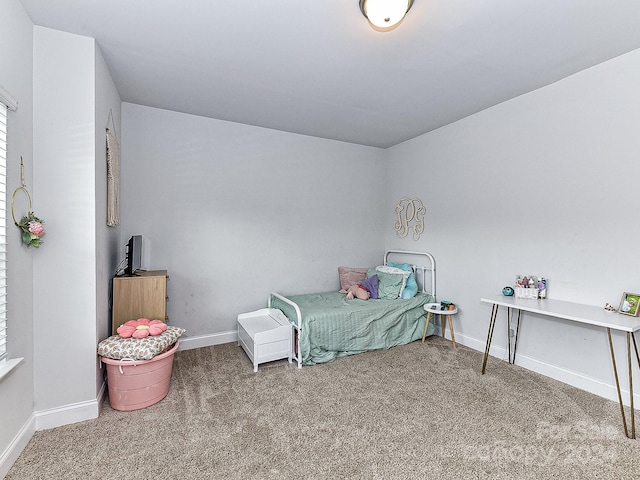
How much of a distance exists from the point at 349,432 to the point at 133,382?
150 centimetres

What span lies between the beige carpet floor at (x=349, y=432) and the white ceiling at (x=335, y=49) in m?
2.48

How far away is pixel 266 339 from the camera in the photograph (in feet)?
9.56

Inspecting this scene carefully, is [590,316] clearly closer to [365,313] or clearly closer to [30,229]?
[365,313]

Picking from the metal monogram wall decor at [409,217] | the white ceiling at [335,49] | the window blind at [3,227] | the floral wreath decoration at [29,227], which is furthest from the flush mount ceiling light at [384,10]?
the metal monogram wall decor at [409,217]

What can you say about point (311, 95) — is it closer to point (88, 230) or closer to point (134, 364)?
point (88, 230)

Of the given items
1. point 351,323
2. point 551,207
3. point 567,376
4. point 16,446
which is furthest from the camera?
point 351,323

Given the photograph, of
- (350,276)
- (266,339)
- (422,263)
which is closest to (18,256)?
(266,339)

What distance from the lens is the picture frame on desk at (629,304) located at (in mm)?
2193

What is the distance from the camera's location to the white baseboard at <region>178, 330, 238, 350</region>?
3.42 m

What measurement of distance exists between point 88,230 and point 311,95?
206 cm

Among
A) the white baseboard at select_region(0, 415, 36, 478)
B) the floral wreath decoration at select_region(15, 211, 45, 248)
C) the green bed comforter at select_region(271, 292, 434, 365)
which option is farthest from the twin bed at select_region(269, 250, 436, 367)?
the floral wreath decoration at select_region(15, 211, 45, 248)

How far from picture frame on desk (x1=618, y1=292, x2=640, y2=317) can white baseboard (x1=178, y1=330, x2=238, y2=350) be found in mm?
3412

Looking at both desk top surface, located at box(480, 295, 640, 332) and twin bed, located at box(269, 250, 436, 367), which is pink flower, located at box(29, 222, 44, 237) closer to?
twin bed, located at box(269, 250, 436, 367)

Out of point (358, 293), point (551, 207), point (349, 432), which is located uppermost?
point (551, 207)
